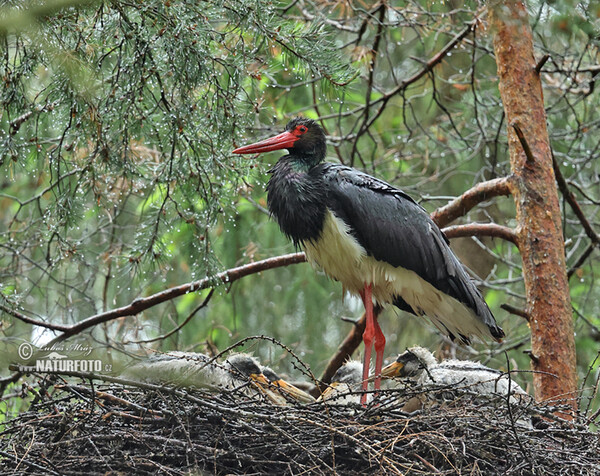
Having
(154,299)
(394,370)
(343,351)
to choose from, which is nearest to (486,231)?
(394,370)

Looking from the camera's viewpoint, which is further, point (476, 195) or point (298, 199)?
point (476, 195)

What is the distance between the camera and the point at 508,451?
3.35 meters

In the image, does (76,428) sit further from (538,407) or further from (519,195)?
(519,195)

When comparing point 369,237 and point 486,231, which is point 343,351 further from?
point 486,231

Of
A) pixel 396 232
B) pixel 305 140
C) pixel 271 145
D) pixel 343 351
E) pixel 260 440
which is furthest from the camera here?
pixel 343 351

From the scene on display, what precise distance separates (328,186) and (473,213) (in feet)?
12.3

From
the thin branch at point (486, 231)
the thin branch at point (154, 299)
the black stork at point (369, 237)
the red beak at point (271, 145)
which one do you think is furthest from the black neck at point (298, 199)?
the thin branch at point (486, 231)

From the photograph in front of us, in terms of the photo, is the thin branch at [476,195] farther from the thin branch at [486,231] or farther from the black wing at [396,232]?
the black wing at [396,232]

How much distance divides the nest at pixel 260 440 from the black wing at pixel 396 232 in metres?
1.09

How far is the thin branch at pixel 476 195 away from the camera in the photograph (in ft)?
16.3

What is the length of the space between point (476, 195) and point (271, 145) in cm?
140

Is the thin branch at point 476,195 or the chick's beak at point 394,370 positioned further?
the thin branch at point 476,195

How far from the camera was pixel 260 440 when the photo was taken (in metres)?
3.33

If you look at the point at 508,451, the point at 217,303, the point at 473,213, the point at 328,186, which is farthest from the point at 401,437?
the point at 473,213
